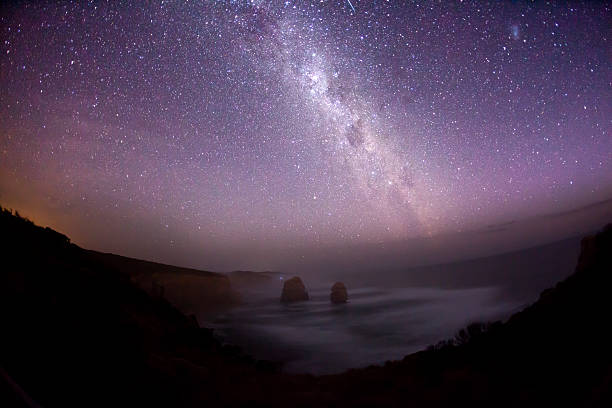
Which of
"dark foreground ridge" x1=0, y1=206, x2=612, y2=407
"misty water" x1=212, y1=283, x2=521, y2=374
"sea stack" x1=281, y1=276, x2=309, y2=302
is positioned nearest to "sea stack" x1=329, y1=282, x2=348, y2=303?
"sea stack" x1=281, y1=276, x2=309, y2=302

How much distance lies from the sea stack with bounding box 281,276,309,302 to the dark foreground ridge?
55294 millimetres

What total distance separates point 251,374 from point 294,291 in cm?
5646

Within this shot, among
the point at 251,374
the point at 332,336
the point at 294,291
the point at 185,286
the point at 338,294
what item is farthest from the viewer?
the point at 294,291

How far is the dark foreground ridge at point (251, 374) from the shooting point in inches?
188

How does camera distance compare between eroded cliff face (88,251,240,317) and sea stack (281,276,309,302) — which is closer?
eroded cliff face (88,251,240,317)

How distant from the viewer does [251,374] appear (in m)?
8.59

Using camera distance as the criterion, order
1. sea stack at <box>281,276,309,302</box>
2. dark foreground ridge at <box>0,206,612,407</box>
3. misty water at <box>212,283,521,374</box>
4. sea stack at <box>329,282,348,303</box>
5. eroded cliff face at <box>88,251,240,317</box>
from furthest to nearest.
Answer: sea stack at <box>281,276,309,302</box> → sea stack at <box>329,282,348,303</box> → eroded cliff face at <box>88,251,240,317</box> → misty water at <box>212,283,521,374</box> → dark foreground ridge at <box>0,206,612,407</box>

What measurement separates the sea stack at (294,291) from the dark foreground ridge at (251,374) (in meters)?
55.3

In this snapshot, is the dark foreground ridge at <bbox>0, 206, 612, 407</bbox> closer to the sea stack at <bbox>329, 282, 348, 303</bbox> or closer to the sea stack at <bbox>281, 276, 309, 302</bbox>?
the sea stack at <bbox>329, 282, 348, 303</bbox>

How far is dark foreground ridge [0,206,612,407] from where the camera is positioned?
4.77m

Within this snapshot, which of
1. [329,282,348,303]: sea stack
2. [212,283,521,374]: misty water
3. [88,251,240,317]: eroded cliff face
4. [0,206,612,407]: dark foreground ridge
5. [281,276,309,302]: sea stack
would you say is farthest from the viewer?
[281,276,309,302]: sea stack

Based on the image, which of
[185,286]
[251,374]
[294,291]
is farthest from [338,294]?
[251,374]

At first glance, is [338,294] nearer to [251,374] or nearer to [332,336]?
[332,336]

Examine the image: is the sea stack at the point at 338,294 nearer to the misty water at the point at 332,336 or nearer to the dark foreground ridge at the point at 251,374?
the misty water at the point at 332,336
